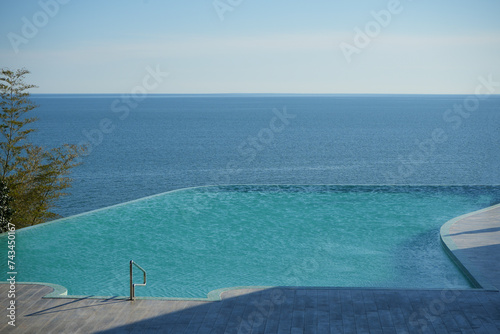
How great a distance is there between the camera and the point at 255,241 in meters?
12.8

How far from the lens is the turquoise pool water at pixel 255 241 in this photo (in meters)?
10.3

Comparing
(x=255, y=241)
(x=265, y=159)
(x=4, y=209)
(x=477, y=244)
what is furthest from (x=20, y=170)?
(x=265, y=159)

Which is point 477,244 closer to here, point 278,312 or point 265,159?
point 278,312

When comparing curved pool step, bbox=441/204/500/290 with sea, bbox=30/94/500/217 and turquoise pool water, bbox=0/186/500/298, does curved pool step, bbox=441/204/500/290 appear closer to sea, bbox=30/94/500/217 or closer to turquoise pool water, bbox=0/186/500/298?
turquoise pool water, bbox=0/186/500/298

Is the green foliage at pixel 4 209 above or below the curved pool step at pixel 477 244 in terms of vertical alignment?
above

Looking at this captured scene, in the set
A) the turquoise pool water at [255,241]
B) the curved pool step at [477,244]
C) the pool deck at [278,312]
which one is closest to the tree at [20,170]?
the turquoise pool water at [255,241]

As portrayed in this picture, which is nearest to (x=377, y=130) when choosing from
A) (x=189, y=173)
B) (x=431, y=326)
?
(x=189, y=173)

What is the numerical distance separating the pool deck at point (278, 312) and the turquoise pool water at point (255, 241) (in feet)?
4.79

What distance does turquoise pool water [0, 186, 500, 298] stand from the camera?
10.3m

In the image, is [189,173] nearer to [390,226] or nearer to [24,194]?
[24,194]

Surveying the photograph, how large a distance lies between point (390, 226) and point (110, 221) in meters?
7.35

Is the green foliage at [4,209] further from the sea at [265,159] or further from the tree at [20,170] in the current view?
the sea at [265,159]

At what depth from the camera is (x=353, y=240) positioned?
41.8 feet

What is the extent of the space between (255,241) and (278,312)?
517 cm
